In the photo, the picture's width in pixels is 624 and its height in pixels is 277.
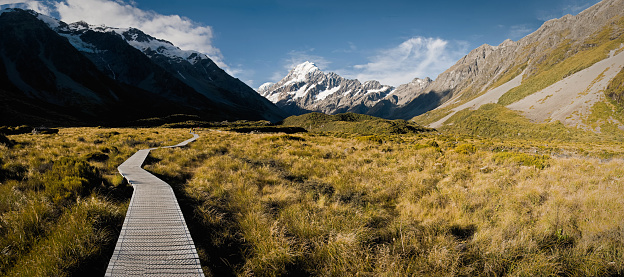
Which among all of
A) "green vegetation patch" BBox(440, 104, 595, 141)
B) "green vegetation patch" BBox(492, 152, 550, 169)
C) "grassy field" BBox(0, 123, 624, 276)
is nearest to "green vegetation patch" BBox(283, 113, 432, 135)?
"green vegetation patch" BBox(440, 104, 595, 141)

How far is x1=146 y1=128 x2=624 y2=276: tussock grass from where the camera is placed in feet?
14.1

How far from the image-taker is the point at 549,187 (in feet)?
27.4

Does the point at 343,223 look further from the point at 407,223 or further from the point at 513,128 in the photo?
the point at 513,128

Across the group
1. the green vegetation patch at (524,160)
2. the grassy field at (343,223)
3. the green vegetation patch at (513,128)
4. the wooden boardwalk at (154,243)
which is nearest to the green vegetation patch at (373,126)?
the green vegetation patch at (513,128)

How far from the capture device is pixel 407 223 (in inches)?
233

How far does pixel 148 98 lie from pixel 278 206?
22833 centimetres

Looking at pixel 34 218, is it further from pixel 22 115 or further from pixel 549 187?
pixel 22 115

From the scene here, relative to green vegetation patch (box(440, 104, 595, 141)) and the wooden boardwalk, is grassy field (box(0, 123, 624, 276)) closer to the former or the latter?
the wooden boardwalk

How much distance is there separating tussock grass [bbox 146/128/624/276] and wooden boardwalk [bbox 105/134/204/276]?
429 mm

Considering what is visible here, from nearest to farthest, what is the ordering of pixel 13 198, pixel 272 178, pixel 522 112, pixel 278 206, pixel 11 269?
pixel 11 269 < pixel 13 198 < pixel 278 206 < pixel 272 178 < pixel 522 112

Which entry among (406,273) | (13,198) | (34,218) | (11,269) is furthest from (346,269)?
(13,198)

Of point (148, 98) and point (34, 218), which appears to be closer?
point (34, 218)

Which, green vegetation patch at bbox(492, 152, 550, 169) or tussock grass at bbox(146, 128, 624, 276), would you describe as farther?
green vegetation patch at bbox(492, 152, 550, 169)

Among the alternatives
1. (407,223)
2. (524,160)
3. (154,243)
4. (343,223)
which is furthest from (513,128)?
(154,243)
